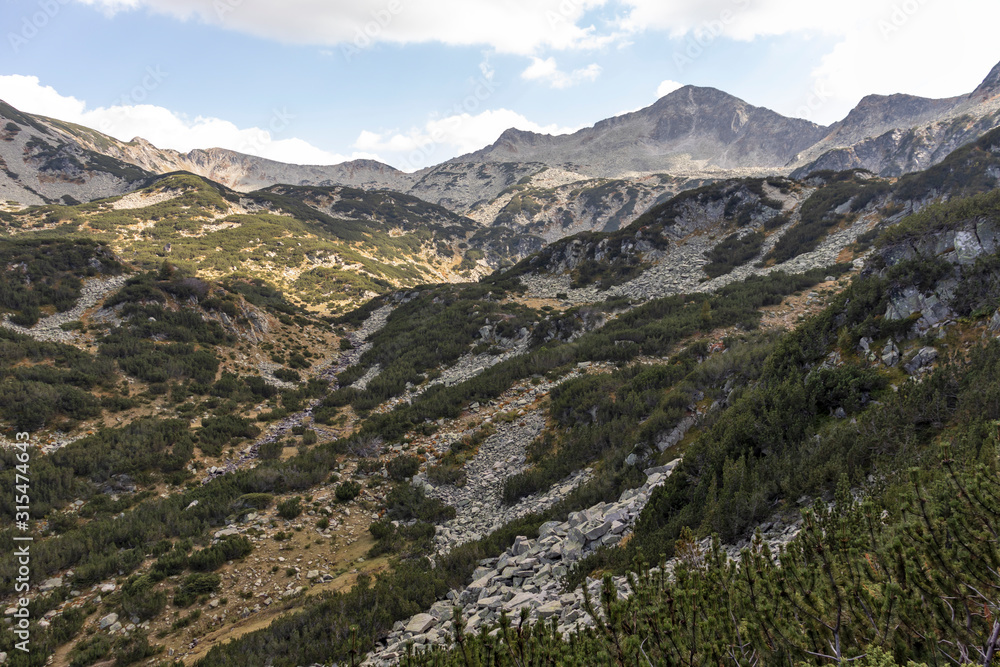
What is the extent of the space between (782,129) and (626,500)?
779 ft

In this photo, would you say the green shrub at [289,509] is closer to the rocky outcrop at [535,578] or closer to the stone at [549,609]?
the rocky outcrop at [535,578]

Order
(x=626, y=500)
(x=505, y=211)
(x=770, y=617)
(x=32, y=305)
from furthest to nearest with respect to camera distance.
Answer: (x=505, y=211) → (x=32, y=305) → (x=626, y=500) → (x=770, y=617)

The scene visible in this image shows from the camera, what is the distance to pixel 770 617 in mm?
2959

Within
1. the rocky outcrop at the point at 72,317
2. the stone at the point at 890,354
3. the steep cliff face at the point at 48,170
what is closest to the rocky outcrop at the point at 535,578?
the stone at the point at 890,354

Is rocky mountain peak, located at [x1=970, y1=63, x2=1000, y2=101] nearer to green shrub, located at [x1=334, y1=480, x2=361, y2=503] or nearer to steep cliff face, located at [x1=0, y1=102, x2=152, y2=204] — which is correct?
green shrub, located at [x1=334, y1=480, x2=361, y2=503]

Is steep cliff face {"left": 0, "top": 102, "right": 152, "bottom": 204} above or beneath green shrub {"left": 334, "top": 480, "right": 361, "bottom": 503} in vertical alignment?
above

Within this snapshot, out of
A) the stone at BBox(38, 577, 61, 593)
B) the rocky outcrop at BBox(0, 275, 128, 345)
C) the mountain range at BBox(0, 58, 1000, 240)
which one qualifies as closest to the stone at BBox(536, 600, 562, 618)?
the stone at BBox(38, 577, 61, 593)

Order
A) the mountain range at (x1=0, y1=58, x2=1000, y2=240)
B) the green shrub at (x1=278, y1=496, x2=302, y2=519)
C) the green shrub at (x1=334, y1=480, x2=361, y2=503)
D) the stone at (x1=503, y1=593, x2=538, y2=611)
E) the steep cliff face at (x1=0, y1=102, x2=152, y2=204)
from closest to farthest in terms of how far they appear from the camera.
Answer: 1. the stone at (x1=503, y1=593, x2=538, y2=611)
2. the green shrub at (x1=278, y1=496, x2=302, y2=519)
3. the green shrub at (x1=334, y1=480, x2=361, y2=503)
4. the steep cliff face at (x1=0, y1=102, x2=152, y2=204)
5. the mountain range at (x1=0, y1=58, x2=1000, y2=240)

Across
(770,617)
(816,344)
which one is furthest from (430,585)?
(816,344)

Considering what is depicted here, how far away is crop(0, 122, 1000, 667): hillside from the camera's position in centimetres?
350

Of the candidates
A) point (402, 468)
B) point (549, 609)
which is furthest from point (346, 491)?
point (549, 609)

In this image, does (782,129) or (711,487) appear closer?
(711,487)

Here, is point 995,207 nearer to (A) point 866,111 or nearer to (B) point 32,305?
(B) point 32,305

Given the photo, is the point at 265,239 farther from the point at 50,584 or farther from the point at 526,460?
the point at 526,460
